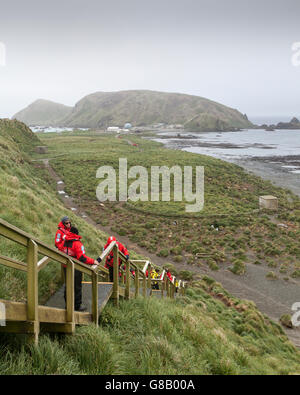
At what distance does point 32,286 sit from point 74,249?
214cm

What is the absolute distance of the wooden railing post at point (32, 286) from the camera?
3.30 metres

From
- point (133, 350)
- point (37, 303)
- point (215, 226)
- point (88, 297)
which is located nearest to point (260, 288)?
point (215, 226)

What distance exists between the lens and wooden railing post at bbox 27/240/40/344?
3.30 metres

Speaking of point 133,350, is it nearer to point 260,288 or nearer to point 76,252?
point 76,252

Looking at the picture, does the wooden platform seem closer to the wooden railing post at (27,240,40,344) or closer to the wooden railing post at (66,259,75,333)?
the wooden railing post at (66,259,75,333)

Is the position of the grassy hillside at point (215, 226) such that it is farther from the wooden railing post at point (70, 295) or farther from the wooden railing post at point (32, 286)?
the wooden railing post at point (32, 286)

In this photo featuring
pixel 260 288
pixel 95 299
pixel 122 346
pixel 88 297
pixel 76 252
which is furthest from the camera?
pixel 260 288

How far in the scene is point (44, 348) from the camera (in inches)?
145

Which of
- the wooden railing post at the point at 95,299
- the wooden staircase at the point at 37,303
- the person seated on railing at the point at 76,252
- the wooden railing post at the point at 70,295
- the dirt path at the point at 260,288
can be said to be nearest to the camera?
the wooden staircase at the point at 37,303

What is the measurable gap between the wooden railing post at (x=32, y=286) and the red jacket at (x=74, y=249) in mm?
2004

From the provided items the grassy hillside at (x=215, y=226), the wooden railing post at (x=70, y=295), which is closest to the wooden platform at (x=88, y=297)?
the wooden railing post at (x=70, y=295)

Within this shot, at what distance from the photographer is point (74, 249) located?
217 inches

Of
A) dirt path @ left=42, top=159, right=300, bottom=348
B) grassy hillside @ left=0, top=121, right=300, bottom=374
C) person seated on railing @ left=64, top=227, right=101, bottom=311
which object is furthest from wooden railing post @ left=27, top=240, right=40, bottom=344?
dirt path @ left=42, top=159, right=300, bottom=348
